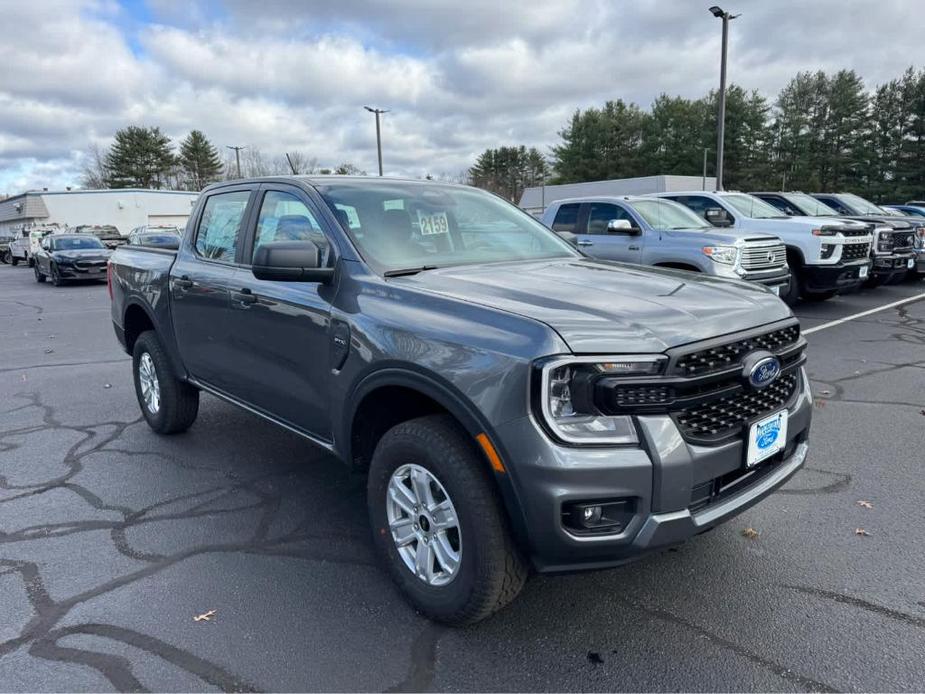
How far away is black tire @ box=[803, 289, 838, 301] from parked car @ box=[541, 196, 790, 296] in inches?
63.0

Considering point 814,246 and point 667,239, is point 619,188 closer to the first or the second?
point 814,246

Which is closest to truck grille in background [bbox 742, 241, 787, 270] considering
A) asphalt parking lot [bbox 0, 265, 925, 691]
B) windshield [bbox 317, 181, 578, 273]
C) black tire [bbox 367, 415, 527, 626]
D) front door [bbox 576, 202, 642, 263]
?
front door [bbox 576, 202, 642, 263]

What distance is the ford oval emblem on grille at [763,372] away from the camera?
2.51 m

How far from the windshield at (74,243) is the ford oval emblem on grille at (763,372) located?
75.6 ft

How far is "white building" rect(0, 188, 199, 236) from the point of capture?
167 ft

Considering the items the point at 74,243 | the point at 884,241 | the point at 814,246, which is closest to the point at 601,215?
the point at 814,246

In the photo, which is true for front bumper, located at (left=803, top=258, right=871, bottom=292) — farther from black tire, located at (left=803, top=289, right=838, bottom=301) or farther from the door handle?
the door handle

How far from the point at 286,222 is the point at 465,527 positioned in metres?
2.09

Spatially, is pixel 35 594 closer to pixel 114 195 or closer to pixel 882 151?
pixel 114 195

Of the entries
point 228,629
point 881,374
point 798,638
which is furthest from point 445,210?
point 881,374

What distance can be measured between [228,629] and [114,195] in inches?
2266

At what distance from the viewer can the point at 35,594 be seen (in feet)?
9.89

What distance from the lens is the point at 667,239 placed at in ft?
30.6

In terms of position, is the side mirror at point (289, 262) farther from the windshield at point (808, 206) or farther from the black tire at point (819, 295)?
the windshield at point (808, 206)
